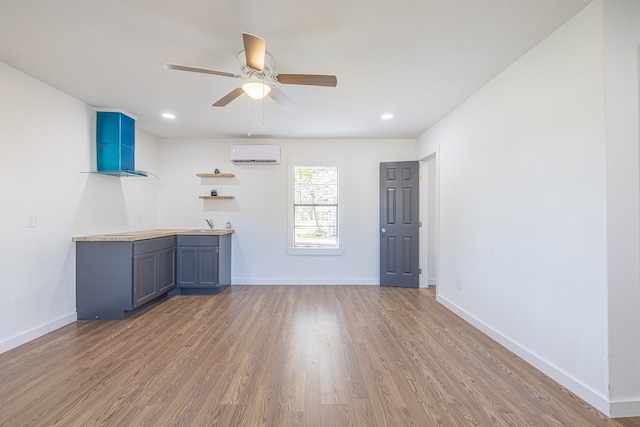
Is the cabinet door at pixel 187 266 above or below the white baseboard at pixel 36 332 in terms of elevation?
above

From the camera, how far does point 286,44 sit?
6.69ft

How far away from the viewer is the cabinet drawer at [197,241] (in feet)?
13.3

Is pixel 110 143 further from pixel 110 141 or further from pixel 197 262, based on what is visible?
pixel 197 262

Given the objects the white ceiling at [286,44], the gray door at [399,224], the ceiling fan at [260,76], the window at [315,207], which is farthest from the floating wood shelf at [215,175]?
the gray door at [399,224]

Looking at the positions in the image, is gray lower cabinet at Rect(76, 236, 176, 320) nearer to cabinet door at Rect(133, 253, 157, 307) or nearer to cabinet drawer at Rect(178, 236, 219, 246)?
cabinet door at Rect(133, 253, 157, 307)

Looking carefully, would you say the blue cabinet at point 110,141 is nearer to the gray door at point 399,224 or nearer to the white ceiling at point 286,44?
the white ceiling at point 286,44

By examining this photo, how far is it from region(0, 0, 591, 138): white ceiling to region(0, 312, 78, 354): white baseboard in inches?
97.5

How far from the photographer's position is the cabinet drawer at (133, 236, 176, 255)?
3180mm

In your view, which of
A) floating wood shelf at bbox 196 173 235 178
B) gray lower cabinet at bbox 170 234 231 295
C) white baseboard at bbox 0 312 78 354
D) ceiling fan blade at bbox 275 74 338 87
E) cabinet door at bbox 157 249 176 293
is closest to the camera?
ceiling fan blade at bbox 275 74 338 87

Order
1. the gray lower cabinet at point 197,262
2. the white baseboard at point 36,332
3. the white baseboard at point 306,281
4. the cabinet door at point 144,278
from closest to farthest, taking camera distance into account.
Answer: the white baseboard at point 36,332 → the cabinet door at point 144,278 → the gray lower cabinet at point 197,262 → the white baseboard at point 306,281

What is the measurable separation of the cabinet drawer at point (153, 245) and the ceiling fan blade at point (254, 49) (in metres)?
2.60

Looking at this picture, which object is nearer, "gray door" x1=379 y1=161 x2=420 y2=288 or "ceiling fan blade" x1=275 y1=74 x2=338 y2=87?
"ceiling fan blade" x1=275 y1=74 x2=338 y2=87

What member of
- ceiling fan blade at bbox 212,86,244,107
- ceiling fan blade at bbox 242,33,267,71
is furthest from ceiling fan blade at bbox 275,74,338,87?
ceiling fan blade at bbox 212,86,244,107

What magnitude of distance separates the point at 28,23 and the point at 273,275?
3.87 meters
